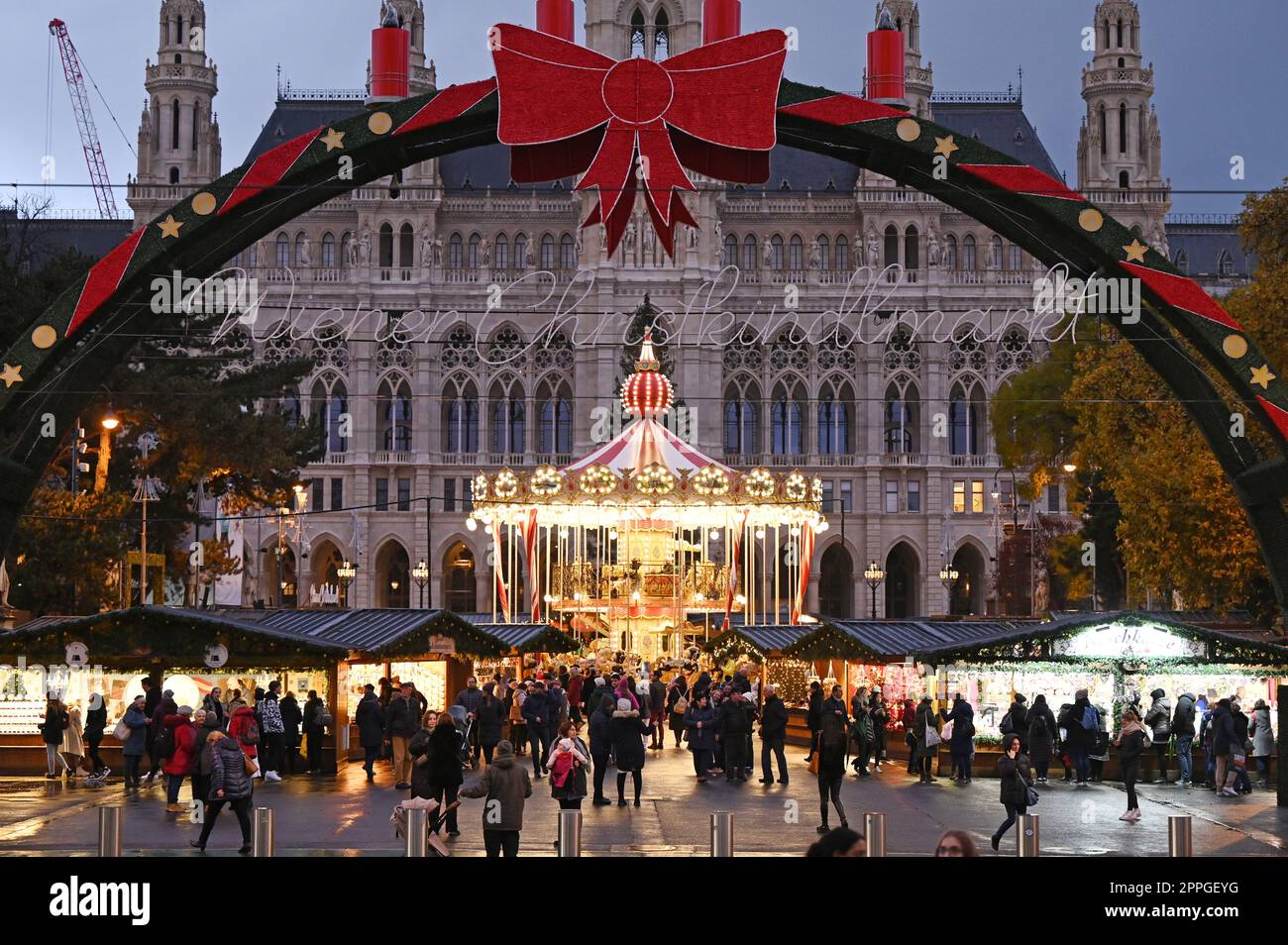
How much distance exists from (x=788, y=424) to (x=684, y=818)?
59.3m

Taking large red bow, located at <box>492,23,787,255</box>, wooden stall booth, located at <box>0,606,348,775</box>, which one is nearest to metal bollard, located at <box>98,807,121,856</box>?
large red bow, located at <box>492,23,787,255</box>

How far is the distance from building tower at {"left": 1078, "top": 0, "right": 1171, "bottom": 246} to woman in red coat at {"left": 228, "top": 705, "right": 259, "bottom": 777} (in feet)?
202

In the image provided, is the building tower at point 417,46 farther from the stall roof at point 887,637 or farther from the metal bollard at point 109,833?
the metal bollard at point 109,833

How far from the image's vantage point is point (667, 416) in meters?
69.9

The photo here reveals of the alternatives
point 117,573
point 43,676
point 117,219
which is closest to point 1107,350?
point 43,676

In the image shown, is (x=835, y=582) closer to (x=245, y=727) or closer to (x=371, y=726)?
(x=371, y=726)

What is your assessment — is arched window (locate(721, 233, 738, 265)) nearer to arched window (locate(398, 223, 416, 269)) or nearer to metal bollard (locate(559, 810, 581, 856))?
arched window (locate(398, 223, 416, 269))

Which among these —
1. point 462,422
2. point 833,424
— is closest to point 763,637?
point 833,424

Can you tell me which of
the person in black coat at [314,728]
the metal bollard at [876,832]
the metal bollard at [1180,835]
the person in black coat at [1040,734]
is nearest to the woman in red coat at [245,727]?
the person in black coat at [314,728]

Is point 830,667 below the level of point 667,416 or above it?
below

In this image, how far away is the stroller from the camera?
23725 millimetres

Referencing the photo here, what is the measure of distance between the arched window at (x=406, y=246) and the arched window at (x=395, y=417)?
18.3 feet

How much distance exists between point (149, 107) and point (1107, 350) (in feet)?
172

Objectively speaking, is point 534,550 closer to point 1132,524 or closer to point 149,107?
point 1132,524
